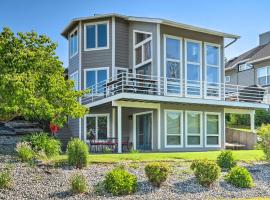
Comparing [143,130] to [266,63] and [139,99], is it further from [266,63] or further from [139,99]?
[266,63]

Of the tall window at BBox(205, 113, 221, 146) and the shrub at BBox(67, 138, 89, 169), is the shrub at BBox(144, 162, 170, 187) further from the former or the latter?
the tall window at BBox(205, 113, 221, 146)

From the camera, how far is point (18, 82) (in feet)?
43.9

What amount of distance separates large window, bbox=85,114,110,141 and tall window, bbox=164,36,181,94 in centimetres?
461

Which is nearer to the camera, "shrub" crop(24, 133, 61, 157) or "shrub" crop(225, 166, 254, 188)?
"shrub" crop(225, 166, 254, 188)

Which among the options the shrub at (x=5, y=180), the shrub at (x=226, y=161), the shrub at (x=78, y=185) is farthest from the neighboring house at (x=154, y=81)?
the shrub at (x=5, y=180)

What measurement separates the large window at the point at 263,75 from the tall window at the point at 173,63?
1749 cm

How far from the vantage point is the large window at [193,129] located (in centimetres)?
2344

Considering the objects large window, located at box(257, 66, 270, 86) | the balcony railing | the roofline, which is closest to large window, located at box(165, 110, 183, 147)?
the balcony railing

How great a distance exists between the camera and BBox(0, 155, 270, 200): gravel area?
11.1 meters

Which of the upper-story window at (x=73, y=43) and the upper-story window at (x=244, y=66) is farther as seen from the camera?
the upper-story window at (x=244, y=66)

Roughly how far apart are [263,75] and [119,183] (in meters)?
30.6

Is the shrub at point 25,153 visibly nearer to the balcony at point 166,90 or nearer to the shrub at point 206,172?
the shrub at point 206,172

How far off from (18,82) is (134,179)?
5.02 meters

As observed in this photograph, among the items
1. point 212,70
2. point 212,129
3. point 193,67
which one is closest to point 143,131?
point 212,129
